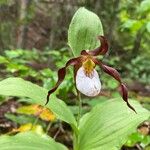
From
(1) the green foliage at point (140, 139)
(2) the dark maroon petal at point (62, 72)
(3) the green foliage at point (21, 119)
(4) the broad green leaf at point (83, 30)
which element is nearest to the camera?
(2) the dark maroon petal at point (62, 72)

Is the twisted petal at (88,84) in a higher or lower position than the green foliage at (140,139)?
higher

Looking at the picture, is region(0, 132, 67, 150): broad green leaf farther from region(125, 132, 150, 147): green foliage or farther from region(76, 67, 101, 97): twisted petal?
region(125, 132, 150, 147): green foliage

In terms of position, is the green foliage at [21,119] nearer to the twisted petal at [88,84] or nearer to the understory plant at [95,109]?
the understory plant at [95,109]

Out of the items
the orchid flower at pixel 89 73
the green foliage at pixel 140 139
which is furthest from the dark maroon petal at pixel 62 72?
the green foliage at pixel 140 139

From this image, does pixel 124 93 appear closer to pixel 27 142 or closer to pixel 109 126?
pixel 109 126

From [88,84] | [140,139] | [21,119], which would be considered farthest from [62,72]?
[21,119]

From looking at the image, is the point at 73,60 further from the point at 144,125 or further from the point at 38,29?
the point at 38,29

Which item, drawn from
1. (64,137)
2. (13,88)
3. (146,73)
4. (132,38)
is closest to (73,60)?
(13,88)
